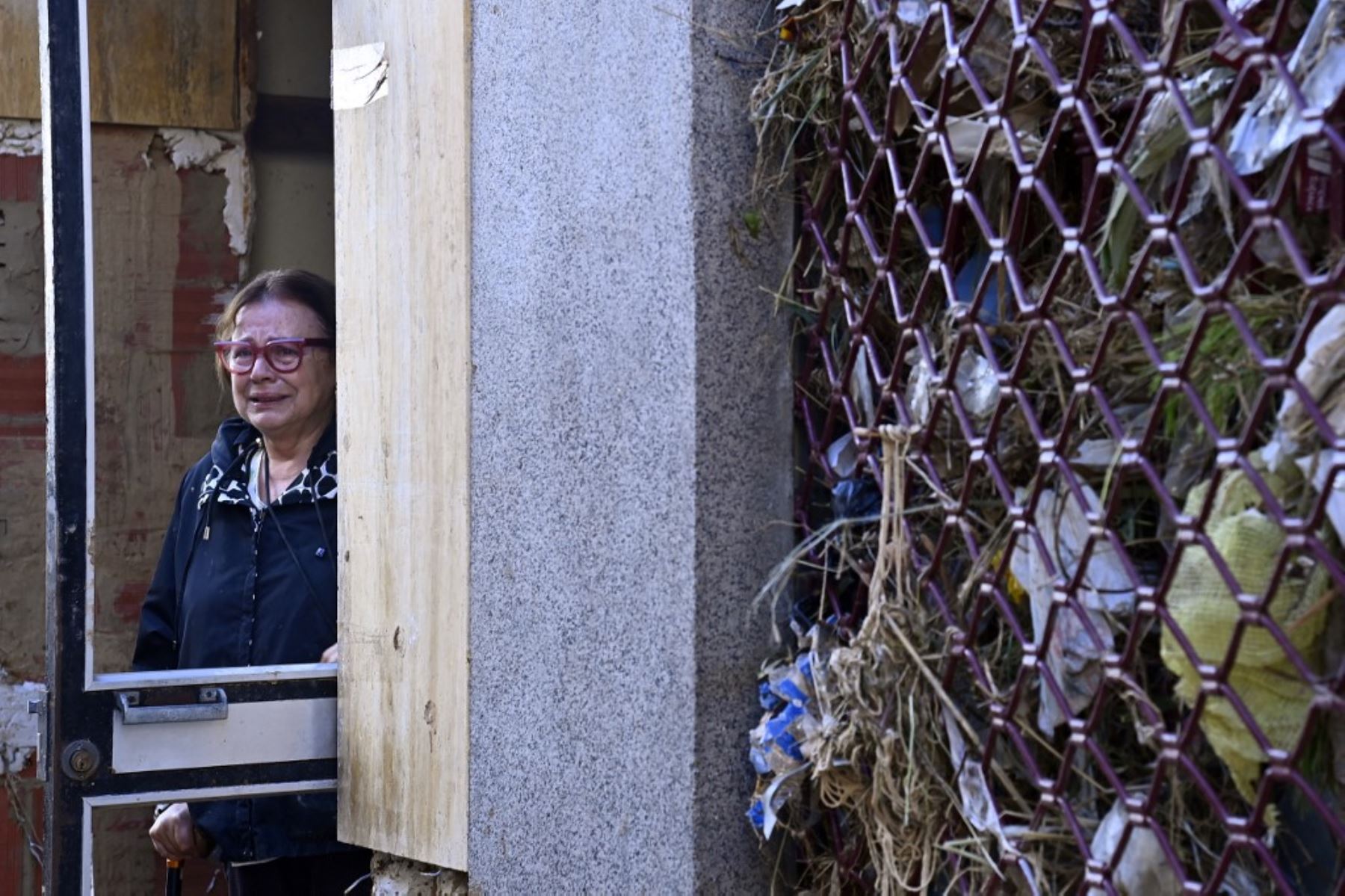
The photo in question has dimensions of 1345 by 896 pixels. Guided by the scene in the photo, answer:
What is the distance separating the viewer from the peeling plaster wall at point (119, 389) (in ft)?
17.0

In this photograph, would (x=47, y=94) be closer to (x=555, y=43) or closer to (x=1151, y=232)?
(x=555, y=43)

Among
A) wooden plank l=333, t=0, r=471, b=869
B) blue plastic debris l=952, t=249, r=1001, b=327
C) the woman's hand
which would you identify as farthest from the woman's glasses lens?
blue plastic debris l=952, t=249, r=1001, b=327

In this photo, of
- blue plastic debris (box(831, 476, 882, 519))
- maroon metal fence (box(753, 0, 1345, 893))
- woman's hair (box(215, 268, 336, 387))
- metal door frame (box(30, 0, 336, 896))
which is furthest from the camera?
woman's hair (box(215, 268, 336, 387))

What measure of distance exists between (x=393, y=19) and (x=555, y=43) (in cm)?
62

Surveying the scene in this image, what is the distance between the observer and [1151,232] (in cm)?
163

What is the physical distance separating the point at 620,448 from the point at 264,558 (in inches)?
67.0

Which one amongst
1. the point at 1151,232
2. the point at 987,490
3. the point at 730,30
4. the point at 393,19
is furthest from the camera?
the point at 393,19

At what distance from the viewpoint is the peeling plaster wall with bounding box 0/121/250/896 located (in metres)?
5.18

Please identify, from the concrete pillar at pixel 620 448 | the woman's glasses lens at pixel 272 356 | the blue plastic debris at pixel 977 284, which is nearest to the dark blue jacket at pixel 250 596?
the woman's glasses lens at pixel 272 356

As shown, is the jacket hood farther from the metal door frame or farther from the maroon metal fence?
the maroon metal fence

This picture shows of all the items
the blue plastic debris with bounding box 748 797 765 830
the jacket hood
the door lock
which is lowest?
the door lock

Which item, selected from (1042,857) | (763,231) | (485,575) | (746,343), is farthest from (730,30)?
(1042,857)

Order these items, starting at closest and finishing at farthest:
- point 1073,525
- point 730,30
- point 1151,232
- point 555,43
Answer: point 1151,232, point 1073,525, point 730,30, point 555,43

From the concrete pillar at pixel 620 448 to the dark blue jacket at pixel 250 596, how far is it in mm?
1015
